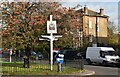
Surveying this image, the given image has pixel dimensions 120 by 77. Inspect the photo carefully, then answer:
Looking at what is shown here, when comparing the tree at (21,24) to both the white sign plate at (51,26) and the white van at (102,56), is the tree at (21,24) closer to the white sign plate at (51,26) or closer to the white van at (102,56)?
the white sign plate at (51,26)

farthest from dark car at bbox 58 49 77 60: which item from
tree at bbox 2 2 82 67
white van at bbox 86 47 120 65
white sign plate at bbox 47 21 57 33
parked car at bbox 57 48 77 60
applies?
white sign plate at bbox 47 21 57 33

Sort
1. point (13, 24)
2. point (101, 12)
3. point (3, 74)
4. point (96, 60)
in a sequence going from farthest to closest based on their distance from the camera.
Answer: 1. point (101, 12)
2. point (96, 60)
3. point (13, 24)
4. point (3, 74)

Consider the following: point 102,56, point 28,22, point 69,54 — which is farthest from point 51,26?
point 69,54

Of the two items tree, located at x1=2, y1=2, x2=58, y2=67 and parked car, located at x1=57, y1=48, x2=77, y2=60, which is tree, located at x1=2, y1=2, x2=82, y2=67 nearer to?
tree, located at x1=2, y1=2, x2=58, y2=67

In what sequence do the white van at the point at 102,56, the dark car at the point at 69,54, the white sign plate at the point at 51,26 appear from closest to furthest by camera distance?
the white sign plate at the point at 51,26 < the white van at the point at 102,56 < the dark car at the point at 69,54

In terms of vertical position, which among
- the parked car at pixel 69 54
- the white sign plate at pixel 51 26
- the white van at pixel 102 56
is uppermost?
the white sign plate at pixel 51 26

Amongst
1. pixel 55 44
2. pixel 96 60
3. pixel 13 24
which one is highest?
pixel 13 24

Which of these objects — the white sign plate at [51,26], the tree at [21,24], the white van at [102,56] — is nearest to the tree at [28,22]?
the tree at [21,24]

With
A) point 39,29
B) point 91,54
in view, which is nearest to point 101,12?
point 91,54

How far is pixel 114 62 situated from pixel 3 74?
16.4m

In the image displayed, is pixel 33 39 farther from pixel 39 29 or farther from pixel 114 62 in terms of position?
pixel 114 62

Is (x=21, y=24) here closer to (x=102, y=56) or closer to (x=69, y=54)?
(x=102, y=56)

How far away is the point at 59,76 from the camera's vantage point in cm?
1812

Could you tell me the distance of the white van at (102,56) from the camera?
31.8 m
